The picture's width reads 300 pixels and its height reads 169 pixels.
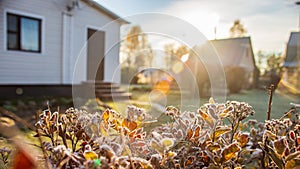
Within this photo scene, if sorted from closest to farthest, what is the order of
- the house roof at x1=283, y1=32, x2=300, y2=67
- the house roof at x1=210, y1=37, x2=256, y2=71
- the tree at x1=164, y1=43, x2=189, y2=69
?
the tree at x1=164, y1=43, x2=189, y2=69
the house roof at x1=283, y1=32, x2=300, y2=67
the house roof at x1=210, y1=37, x2=256, y2=71

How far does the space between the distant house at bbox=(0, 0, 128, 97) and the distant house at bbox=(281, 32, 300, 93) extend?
13101 mm

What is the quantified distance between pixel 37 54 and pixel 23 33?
0.70 metres

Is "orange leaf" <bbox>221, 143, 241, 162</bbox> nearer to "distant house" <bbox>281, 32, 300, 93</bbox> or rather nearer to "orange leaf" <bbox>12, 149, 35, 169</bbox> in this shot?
"orange leaf" <bbox>12, 149, 35, 169</bbox>

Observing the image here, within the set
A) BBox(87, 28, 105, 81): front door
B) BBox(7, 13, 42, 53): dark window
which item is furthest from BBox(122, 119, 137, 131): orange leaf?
BBox(87, 28, 105, 81): front door

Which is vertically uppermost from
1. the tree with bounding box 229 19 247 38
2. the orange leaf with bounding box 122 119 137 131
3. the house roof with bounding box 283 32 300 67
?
the tree with bounding box 229 19 247 38

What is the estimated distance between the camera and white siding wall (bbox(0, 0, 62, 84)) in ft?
22.0

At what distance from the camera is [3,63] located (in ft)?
22.0

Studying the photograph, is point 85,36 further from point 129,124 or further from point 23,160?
point 23,160

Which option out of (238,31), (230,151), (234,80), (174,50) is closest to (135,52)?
(174,50)

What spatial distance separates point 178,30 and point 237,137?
1.11 meters

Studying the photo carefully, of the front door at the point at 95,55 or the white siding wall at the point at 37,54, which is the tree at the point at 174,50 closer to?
the white siding wall at the point at 37,54

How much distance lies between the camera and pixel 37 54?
731 cm

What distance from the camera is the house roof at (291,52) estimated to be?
712 inches

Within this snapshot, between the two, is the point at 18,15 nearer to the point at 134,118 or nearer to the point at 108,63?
the point at 108,63
